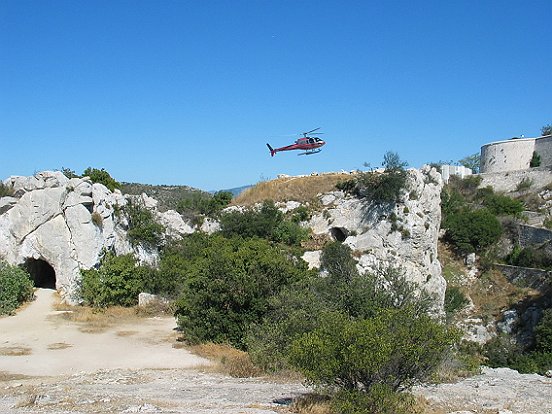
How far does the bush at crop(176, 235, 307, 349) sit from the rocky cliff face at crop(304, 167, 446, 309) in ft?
28.6

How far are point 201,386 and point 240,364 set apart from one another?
6.89 feet

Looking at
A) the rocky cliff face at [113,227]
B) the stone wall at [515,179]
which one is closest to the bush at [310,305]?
the rocky cliff face at [113,227]

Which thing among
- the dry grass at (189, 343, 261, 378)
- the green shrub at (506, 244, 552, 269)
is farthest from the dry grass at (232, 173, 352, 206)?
the dry grass at (189, 343, 261, 378)

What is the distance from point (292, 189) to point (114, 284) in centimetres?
1424

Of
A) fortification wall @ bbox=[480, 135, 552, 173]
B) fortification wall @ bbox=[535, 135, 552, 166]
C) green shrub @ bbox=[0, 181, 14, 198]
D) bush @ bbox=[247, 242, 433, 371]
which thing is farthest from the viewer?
fortification wall @ bbox=[480, 135, 552, 173]

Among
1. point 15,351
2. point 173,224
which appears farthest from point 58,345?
point 173,224

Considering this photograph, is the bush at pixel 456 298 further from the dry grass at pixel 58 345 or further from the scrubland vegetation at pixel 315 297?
the dry grass at pixel 58 345

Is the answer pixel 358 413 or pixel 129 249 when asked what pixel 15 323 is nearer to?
pixel 129 249

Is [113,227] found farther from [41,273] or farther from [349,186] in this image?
[349,186]

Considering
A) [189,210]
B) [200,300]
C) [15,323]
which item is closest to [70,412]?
[200,300]

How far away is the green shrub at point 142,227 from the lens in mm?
21938

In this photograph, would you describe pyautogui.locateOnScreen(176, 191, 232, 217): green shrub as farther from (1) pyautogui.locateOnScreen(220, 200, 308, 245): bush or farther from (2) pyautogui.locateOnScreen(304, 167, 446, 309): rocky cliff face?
(2) pyautogui.locateOnScreen(304, 167, 446, 309): rocky cliff face

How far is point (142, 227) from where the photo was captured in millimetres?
22188

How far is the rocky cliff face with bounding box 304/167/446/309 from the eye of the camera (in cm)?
2389
